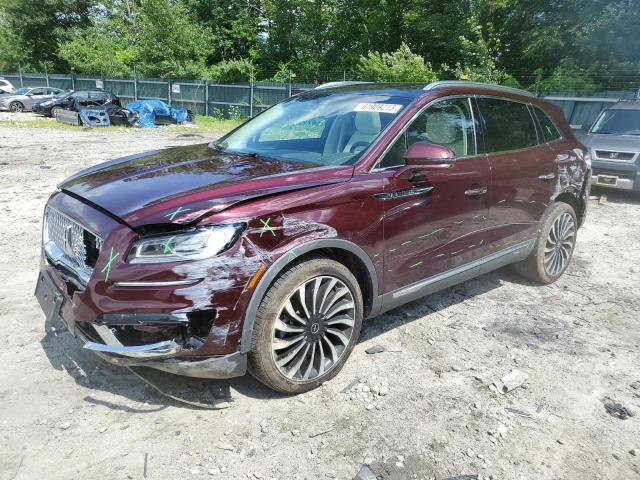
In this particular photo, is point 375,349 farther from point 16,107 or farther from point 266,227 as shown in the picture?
point 16,107

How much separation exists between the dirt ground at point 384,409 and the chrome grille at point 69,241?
0.76m

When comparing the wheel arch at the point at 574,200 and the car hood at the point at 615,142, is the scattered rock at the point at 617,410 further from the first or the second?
the car hood at the point at 615,142

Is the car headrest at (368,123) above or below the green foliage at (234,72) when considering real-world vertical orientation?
below

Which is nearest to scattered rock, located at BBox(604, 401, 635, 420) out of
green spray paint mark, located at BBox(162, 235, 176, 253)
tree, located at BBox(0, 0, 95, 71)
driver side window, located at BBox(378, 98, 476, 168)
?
driver side window, located at BBox(378, 98, 476, 168)

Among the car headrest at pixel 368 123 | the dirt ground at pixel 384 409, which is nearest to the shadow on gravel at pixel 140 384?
the dirt ground at pixel 384 409

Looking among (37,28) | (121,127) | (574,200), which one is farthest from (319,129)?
(37,28)

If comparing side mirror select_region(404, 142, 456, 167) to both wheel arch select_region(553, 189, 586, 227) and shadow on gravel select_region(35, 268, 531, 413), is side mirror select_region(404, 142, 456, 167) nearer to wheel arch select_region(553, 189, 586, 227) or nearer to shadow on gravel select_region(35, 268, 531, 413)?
shadow on gravel select_region(35, 268, 531, 413)

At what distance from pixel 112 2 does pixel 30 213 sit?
4280 cm

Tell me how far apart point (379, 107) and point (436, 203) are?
787 millimetres

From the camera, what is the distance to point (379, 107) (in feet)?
11.2

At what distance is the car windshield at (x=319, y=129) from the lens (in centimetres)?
325

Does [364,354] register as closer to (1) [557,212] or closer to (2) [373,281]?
(2) [373,281]

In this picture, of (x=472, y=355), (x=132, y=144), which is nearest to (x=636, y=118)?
(x=472, y=355)

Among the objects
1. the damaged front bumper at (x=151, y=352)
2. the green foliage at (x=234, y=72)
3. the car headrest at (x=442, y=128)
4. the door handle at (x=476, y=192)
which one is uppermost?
the green foliage at (x=234, y=72)
